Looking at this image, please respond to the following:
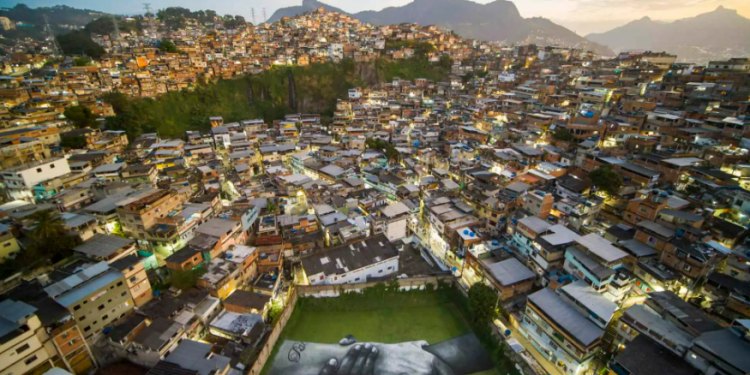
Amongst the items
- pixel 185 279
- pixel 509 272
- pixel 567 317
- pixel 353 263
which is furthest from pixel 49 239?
pixel 567 317

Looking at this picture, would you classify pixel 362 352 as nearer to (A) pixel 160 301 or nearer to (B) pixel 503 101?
(A) pixel 160 301

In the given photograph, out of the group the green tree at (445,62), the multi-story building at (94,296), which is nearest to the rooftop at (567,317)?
the multi-story building at (94,296)

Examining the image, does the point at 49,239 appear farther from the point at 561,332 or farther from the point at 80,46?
the point at 80,46

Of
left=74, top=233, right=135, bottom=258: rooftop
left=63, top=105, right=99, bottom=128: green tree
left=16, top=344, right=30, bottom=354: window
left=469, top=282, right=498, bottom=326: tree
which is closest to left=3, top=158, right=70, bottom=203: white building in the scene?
left=74, top=233, right=135, bottom=258: rooftop

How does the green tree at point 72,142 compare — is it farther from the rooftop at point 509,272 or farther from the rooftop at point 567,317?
the rooftop at point 567,317

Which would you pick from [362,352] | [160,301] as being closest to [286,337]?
[362,352]
